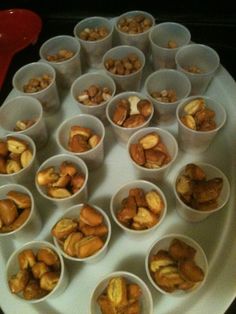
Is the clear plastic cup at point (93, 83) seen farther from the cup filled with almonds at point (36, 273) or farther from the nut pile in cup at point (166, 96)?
the cup filled with almonds at point (36, 273)

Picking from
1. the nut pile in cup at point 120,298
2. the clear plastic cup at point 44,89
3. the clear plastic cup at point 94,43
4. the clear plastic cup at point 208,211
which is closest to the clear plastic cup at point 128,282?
the nut pile in cup at point 120,298

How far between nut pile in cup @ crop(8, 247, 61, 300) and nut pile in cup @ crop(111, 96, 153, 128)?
9.8 inches

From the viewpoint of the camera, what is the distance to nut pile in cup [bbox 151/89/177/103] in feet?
2.14

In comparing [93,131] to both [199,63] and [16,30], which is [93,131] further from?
[16,30]

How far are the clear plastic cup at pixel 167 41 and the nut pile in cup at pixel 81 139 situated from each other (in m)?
0.23

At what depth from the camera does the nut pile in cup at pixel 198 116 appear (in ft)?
1.99

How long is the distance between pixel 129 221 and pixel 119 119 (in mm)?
189

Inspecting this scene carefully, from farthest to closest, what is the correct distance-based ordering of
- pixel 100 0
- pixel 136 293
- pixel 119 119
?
1. pixel 100 0
2. pixel 119 119
3. pixel 136 293

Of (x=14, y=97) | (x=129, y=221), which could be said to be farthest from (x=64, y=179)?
(x=14, y=97)

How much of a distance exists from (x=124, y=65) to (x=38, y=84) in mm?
170

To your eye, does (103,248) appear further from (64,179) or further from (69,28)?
(69,28)

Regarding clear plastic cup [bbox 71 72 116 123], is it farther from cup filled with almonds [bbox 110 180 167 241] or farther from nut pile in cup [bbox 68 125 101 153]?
cup filled with almonds [bbox 110 180 167 241]

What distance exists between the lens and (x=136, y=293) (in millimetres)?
454

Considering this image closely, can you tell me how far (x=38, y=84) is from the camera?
2.28 ft
